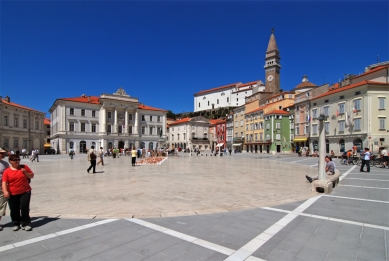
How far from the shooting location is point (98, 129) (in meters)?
59.1

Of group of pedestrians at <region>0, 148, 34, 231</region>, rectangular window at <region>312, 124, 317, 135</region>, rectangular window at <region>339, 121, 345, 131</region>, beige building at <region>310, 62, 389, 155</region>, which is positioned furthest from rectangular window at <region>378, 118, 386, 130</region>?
group of pedestrians at <region>0, 148, 34, 231</region>

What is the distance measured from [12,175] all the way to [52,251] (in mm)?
1853

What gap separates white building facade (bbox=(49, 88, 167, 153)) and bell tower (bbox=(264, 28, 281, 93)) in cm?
4924

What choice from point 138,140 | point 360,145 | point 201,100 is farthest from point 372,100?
point 201,100

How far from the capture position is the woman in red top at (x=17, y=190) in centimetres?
461

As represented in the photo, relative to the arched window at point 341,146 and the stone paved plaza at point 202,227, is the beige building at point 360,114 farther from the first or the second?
the stone paved plaza at point 202,227

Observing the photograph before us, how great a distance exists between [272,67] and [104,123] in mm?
68783

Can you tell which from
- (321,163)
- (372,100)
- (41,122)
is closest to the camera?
(321,163)

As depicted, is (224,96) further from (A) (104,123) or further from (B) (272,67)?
(A) (104,123)

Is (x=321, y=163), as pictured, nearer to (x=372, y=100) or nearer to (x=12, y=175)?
(x=12, y=175)

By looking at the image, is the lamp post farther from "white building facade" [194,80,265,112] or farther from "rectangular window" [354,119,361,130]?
"white building facade" [194,80,265,112]

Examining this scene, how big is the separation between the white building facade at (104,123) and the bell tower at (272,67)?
49.2 meters

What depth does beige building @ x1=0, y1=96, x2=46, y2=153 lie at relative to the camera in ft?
151

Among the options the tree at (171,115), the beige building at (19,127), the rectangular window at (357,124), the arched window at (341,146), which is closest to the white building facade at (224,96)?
the tree at (171,115)
